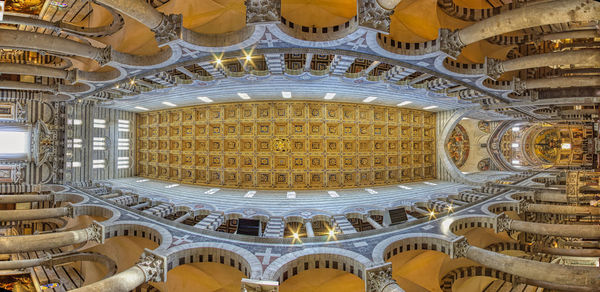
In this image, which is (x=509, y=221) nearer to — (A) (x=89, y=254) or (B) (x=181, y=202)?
(B) (x=181, y=202)

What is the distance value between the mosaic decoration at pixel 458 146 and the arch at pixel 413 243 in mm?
25809

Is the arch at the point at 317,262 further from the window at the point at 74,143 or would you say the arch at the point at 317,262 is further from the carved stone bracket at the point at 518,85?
the window at the point at 74,143

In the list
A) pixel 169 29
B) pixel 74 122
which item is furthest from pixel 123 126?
pixel 169 29

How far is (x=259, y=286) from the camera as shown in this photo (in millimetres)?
9703

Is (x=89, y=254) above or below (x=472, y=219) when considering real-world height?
below

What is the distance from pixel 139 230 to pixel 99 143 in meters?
16.2

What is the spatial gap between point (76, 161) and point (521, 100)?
39010 mm

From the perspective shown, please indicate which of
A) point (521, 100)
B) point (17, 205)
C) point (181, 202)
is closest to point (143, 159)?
point (17, 205)

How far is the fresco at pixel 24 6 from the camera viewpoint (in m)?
16.8

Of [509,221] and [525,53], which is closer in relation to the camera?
[509,221]

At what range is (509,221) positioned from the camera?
50.0 feet

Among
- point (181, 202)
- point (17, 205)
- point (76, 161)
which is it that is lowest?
point (17, 205)

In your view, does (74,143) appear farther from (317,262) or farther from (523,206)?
(523,206)

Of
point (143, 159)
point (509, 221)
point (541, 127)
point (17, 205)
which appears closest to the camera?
point (509, 221)
